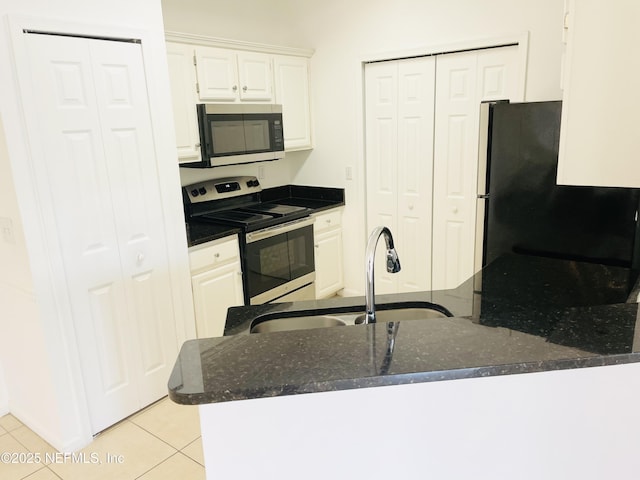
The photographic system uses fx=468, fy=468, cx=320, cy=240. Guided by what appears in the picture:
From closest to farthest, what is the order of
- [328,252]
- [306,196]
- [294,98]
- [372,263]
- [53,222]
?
[372,263] → [53,222] → [294,98] → [328,252] → [306,196]

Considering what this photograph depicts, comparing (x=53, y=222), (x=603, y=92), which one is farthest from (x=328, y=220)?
(x=603, y=92)

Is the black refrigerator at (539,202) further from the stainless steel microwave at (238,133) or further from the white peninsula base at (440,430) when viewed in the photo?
the stainless steel microwave at (238,133)

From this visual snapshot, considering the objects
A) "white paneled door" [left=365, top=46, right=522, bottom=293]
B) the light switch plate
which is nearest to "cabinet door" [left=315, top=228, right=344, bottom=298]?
"white paneled door" [left=365, top=46, right=522, bottom=293]

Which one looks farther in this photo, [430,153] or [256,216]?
[430,153]

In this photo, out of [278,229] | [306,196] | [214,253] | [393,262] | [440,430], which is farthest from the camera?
[306,196]

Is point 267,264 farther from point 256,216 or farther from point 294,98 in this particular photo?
point 294,98

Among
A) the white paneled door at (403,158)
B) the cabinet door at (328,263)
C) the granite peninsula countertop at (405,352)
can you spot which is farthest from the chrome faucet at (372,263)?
the cabinet door at (328,263)

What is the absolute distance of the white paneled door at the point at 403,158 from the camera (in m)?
3.52

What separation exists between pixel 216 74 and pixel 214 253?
1.23m

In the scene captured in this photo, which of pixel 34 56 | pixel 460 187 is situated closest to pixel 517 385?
pixel 34 56

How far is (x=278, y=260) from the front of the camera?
3473 mm

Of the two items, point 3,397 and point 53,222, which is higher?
point 53,222

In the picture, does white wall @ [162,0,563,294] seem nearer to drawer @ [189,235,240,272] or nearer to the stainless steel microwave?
the stainless steel microwave

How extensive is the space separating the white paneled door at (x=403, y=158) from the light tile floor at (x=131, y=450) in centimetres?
206
